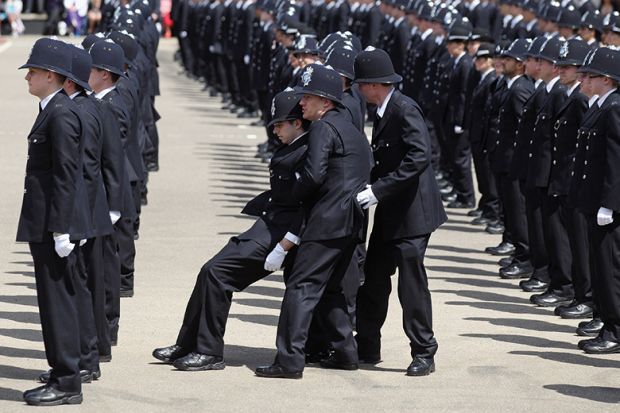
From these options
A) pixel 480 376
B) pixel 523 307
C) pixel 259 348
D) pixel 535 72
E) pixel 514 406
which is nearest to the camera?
pixel 514 406

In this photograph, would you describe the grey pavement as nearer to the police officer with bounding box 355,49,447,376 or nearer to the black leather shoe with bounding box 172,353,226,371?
the black leather shoe with bounding box 172,353,226,371

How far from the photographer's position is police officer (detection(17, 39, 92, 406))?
8.64 m

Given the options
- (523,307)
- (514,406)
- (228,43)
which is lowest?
(228,43)

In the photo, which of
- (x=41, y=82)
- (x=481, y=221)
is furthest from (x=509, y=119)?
(x=41, y=82)

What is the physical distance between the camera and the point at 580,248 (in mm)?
11586

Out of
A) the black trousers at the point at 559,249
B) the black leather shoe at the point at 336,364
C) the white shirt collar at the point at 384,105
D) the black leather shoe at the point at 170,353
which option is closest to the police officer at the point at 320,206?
the white shirt collar at the point at 384,105

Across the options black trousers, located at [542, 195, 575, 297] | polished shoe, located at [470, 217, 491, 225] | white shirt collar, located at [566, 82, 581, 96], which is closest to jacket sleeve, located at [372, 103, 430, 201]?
white shirt collar, located at [566, 82, 581, 96]

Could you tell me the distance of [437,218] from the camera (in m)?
9.88

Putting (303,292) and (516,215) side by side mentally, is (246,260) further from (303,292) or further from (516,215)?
(516,215)

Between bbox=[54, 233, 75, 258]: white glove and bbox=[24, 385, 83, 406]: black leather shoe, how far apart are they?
2.40 feet

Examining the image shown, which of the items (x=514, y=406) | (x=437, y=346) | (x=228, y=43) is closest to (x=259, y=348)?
(x=437, y=346)

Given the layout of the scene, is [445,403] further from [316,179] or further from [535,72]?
[535,72]

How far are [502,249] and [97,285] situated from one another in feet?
19.4

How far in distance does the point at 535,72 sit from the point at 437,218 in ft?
12.0
